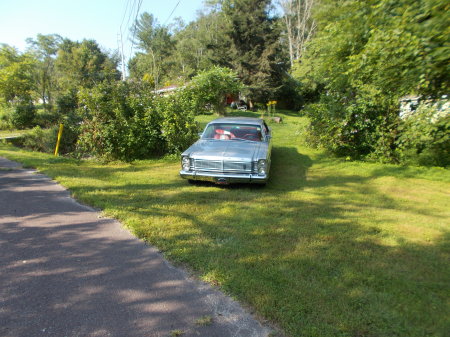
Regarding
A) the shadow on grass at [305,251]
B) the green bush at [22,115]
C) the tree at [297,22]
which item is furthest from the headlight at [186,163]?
the tree at [297,22]

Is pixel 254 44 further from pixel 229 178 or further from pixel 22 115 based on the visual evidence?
pixel 229 178

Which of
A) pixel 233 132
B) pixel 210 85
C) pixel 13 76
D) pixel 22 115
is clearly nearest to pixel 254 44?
pixel 210 85

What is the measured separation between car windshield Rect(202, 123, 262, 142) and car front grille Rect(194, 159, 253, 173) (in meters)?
1.37

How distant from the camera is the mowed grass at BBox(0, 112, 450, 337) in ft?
8.21

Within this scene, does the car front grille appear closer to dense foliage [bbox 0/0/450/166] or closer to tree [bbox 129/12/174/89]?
dense foliage [bbox 0/0/450/166]

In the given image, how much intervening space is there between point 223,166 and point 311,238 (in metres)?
2.54

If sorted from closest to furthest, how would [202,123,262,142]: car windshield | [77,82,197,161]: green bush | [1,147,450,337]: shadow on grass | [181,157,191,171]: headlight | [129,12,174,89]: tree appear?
[1,147,450,337]: shadow on grass, [181,157,191,171]: headlight, [202,123,262,142]: car windshield, [77,82,197,161]: green bush, [129,12,174,89]: tree

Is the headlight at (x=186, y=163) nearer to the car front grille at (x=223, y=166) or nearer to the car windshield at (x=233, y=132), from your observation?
the car front grille at (x=223, y=166)

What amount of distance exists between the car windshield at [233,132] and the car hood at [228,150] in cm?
28

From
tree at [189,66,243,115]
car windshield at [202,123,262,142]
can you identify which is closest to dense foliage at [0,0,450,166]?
tree at [189,66,243,115]

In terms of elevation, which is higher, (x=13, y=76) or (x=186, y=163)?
(x=13, y=76)

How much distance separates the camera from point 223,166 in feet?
19.5

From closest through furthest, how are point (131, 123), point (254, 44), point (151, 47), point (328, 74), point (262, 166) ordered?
1. point (262, 166)
2. point (131, 123)
3. point (328, 74)
4. point (254, 44)
5. point (151, 47)

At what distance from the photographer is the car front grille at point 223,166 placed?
231 inches
